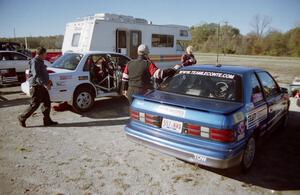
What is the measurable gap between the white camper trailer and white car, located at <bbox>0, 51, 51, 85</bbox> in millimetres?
1934

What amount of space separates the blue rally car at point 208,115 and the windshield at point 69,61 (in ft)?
11.6

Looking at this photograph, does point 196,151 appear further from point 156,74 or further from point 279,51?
point 279,51

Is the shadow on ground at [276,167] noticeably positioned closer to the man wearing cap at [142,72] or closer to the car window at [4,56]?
the man wearing cap at [142,72]

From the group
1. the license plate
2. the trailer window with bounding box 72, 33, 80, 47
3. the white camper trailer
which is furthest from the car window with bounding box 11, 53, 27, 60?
the license plate

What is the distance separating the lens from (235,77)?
4102mm

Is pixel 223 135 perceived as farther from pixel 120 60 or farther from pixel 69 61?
pixel 120 60

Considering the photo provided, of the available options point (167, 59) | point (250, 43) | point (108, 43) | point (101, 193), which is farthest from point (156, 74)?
point (250, 43)

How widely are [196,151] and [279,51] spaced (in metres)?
51.1

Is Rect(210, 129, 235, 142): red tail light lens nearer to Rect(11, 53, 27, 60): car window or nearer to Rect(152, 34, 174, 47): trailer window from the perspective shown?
Rect(152, 34, 174, 47): trailer window

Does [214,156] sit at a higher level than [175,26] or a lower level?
lower

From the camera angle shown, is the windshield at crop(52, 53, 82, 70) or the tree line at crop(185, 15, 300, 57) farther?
the tree line at crop(185, 15, 300, 57)

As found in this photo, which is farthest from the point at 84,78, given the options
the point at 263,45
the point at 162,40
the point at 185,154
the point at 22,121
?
the point at 263,45

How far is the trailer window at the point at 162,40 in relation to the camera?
46.0ft

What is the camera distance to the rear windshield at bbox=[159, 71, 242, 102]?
13.1 ft
